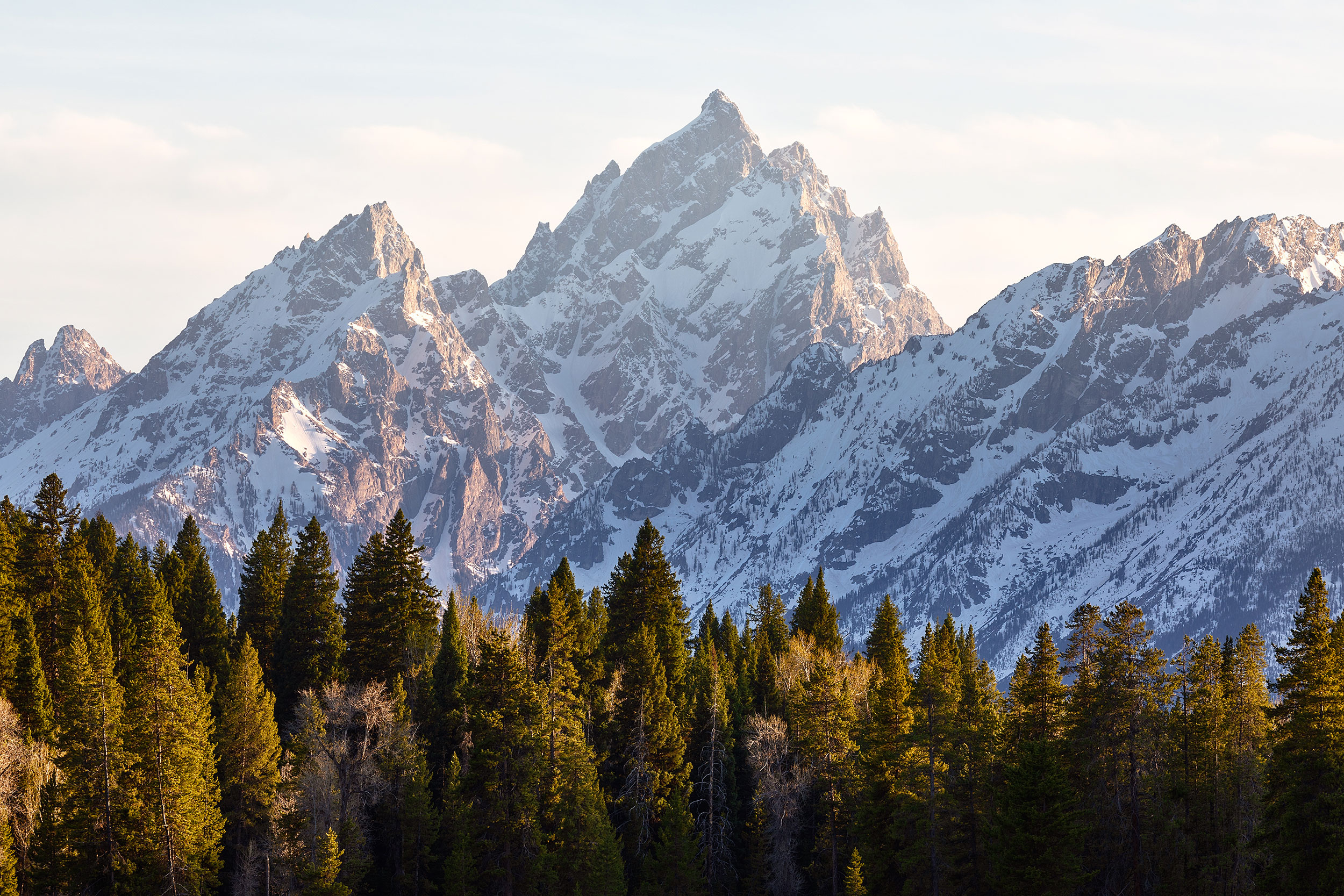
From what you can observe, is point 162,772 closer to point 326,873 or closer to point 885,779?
point 326,873

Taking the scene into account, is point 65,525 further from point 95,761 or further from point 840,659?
point 840,659

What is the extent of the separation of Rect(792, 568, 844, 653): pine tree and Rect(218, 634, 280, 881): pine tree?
168 ft

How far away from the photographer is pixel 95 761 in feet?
250

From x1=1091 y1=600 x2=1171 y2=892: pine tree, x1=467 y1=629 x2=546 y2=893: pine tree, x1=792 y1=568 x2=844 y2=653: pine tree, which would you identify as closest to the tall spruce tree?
x1=467 y1=629 x2=546 y2=893: pine tree

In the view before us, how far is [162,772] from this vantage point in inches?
3054

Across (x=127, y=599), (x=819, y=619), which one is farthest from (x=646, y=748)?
(x=819, y=619)

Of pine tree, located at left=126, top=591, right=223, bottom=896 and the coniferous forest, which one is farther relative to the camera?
pine tree, located at left=126, top=591, right=223, bottom=896

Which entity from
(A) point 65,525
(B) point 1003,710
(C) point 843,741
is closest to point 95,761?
(A) point 65,525

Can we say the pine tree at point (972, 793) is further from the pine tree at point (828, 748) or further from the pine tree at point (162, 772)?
the pine tree at point (162, 772)

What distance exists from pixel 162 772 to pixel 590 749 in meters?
25.4

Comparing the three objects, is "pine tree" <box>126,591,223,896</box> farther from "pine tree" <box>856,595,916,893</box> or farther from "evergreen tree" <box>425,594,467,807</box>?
"pine tree" <box>856,595,916,893</box>

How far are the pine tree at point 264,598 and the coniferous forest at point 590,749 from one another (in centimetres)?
30

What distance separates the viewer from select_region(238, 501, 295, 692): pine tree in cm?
10800

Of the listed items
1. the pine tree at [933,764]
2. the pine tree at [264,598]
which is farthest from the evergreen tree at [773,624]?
the pine tree at [264,598]
